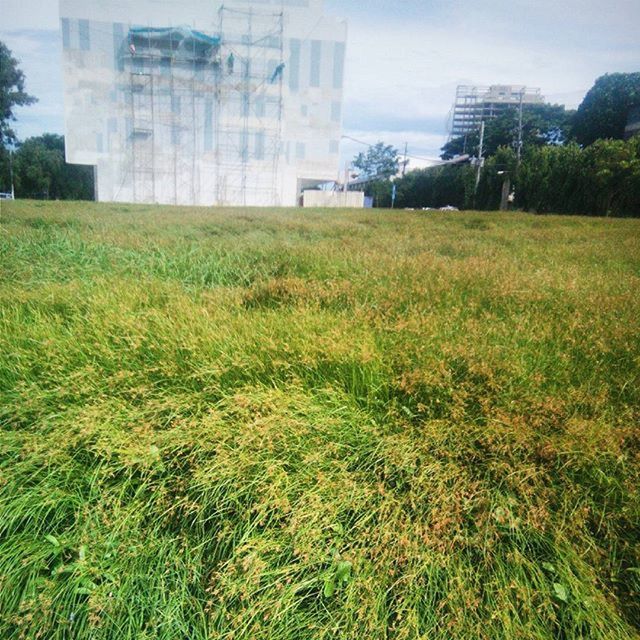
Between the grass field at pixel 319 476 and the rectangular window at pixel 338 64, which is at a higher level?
the rectangular window at pixel 338 64

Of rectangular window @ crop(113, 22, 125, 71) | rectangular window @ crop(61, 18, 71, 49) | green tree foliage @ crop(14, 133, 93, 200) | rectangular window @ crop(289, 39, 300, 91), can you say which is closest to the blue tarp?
rectangular window @ crop(113, 22, 125, 71)

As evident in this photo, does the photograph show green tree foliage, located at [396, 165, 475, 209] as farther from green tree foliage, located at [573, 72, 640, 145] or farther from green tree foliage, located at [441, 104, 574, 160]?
green tree foliage, located at [573, 72, 640, 145]

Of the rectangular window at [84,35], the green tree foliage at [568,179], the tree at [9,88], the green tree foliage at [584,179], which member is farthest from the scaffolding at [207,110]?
the tree at [9,88]

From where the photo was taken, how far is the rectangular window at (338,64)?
18.8m

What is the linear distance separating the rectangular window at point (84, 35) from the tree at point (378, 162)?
2024 cm

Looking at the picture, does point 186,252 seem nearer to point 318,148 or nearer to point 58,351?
point 58,351

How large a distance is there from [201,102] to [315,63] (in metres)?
6.85

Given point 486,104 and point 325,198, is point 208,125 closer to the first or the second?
point 325,198

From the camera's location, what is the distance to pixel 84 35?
72.0ft

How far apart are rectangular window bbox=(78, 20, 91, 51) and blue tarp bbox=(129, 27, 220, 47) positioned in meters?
2.07

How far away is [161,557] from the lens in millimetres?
1275

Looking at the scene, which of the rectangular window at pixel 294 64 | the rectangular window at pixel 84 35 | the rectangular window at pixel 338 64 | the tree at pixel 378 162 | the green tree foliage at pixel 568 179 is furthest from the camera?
the tree at pixel 378 162

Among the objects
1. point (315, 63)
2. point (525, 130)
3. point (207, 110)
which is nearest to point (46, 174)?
point (207, 110)

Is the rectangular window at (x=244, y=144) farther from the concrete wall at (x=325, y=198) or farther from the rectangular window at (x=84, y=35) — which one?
the rectangular window at (x=84, y=35)
